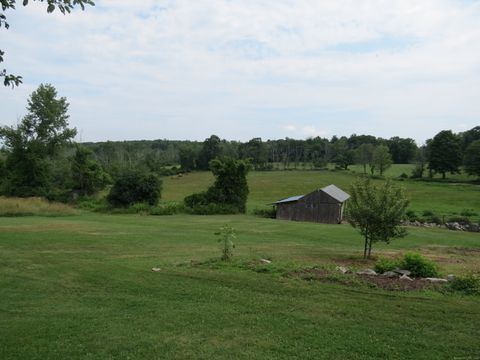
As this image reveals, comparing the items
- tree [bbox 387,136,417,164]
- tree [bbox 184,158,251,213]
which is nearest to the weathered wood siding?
tree [bbox 184,158,251,213]

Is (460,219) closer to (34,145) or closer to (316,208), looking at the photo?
(316,208)

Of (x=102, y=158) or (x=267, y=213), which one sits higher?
(x=102, y=158)

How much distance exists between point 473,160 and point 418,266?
2850 inches

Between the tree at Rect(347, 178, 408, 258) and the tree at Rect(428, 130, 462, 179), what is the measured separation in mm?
72054

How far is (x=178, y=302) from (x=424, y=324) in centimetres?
465

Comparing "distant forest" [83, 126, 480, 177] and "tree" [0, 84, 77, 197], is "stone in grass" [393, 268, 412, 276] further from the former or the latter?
"distant forest" [83, 126, 480, 177]

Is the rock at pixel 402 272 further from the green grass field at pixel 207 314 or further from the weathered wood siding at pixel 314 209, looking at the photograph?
the weathered wood siding at pixel 314 209

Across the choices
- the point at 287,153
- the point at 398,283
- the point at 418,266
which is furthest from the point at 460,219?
the point at 287,153

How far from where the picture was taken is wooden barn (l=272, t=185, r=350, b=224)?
4028 cm

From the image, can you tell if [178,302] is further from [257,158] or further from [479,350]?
[257,158]

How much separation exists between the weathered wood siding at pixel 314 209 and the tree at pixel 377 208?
24.0 m

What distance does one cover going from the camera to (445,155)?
80250mm

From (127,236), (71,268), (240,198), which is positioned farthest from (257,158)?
(71,268)

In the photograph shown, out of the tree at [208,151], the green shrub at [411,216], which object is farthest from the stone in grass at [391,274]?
the tree at [208,151]
